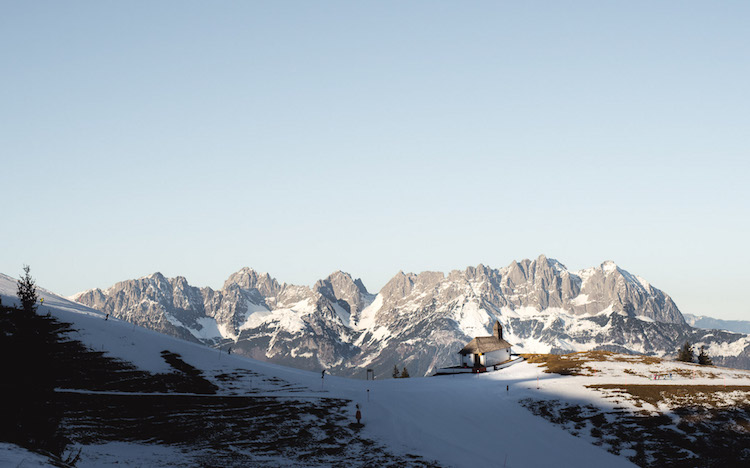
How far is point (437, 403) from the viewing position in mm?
80125

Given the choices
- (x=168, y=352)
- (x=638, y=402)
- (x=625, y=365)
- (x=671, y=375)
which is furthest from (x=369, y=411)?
(x=625, y=365)

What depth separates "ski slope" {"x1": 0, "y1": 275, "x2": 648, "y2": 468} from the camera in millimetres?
57750

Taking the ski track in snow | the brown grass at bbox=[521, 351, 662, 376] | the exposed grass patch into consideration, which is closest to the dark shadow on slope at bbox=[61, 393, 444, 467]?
the ski track in snow

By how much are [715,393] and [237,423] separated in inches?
2463

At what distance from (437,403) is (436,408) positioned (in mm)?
3422

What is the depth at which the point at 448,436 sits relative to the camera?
208ft

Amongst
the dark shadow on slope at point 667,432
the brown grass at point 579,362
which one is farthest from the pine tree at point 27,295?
the brown grass at point 579,362

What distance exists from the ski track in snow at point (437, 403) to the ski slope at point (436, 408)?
110 millimetres

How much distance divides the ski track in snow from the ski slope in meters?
0.11

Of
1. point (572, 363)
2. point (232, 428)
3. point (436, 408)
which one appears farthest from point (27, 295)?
point (572, 363)

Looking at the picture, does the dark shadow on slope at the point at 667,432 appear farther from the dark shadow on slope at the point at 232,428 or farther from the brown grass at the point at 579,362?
the brown grass at the point at 579,362

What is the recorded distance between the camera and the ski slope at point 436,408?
5775cm

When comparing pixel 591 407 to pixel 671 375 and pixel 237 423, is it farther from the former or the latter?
pixel 237 423

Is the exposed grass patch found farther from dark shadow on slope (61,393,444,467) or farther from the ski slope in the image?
dark shadow on slope (61,393,444,467)
